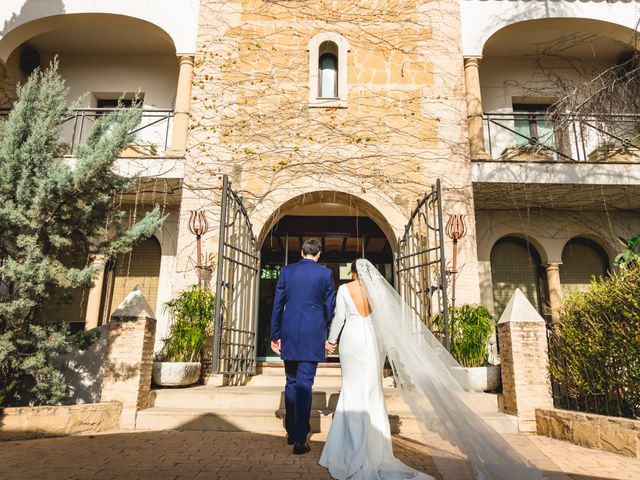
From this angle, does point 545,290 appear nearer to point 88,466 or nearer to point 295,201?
point 295,201

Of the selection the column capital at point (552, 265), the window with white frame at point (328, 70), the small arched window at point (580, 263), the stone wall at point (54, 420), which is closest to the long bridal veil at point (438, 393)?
the stone wall at point (54, 420)

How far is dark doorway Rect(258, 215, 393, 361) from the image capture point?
920cm

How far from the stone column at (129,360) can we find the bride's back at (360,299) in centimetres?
283

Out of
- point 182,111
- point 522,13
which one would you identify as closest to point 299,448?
point 182,111

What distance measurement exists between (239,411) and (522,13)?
8.56m

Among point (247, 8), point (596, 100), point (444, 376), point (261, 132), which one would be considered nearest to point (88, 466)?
point (444, 376)

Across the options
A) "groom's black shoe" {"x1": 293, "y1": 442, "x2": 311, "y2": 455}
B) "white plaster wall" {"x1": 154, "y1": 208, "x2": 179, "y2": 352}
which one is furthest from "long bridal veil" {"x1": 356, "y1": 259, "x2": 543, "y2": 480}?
"white plaster wall" {"x1": 154, "y1": 208, "x2": 179, "y2": 352}

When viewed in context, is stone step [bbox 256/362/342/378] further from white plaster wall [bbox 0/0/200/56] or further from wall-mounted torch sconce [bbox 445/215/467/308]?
white plaster wall [bbox 0/0/200/56]

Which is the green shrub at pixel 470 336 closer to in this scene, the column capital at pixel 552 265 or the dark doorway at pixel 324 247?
the dark doorway at pixel 324 247

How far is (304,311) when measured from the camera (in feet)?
13.5

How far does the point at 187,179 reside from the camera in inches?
299

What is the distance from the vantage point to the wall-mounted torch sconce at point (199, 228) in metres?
7.07

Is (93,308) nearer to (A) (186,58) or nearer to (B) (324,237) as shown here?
(B) (324,237)

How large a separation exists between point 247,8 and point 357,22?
2091mm
